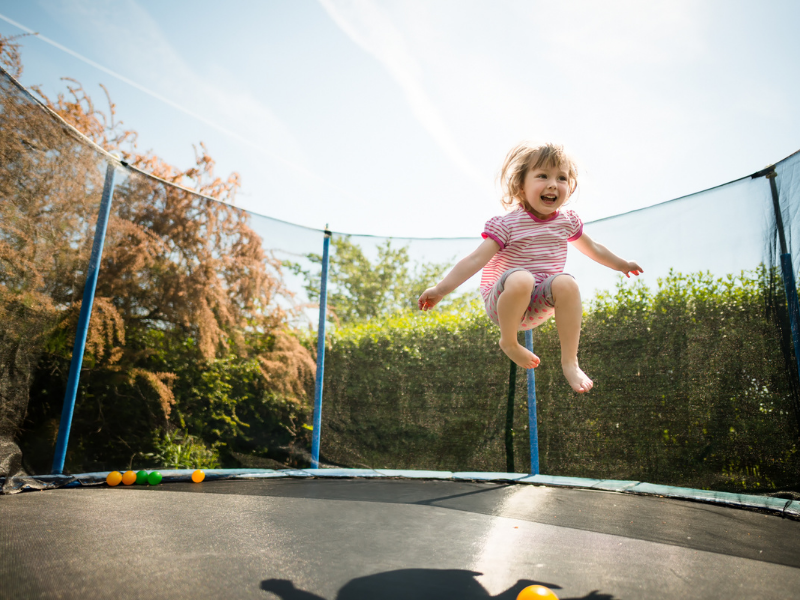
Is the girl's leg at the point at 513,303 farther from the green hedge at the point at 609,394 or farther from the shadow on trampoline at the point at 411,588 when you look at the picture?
the green hedge at the point at 609,394

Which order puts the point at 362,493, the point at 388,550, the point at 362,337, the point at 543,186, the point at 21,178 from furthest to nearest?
the point at 362,337 < the point at 362,493 < the point at 21,178 < the point at 543,186 < the point at 388,550

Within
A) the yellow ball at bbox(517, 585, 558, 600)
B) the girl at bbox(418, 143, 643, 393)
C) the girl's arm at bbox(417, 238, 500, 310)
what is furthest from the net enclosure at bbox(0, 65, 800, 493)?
the yellow ball at bbox(517, 585, 558, 600)

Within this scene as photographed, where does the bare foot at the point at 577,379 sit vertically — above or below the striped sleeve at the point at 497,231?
below

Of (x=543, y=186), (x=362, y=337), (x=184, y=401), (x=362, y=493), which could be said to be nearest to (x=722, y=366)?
(x=543, y=186)

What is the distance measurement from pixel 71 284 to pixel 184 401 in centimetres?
82

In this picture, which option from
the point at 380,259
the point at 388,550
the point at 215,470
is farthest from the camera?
the point at 380,259

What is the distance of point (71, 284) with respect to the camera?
2.20 meters

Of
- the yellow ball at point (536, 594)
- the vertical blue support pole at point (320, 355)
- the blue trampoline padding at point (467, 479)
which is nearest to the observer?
the yellow ball at point (536, 594)

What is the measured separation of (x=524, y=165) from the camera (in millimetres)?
1475

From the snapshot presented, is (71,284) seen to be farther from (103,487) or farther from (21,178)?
(103,487)

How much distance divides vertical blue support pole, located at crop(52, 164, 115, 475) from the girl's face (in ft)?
6.51

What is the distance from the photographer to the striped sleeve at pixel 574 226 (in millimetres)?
1509

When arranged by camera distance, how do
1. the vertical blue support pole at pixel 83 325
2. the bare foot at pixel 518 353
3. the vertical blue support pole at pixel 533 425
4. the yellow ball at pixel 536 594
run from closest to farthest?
the yellow ball at pixel 536 594, the bare foot at pixel 518 353, the vertical blue support pole at pixel 83 325, the vertical blue support pole at pixel 533 425

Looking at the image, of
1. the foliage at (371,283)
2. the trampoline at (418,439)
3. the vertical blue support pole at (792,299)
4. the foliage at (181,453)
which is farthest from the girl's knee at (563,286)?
the foliage at (181,453)
